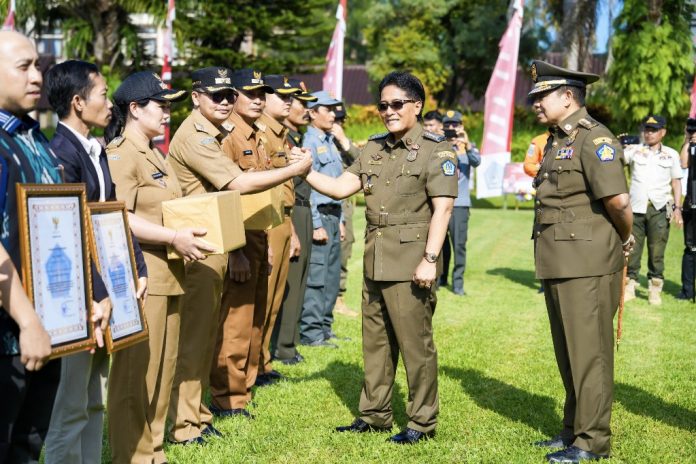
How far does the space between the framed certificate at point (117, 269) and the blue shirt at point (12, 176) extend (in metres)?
0.38

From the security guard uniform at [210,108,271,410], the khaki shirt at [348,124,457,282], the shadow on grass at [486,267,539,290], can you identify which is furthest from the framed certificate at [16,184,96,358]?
the shadow on grass at [486,267,539,290]

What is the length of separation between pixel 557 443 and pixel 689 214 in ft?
20.2

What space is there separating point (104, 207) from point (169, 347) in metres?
1.37

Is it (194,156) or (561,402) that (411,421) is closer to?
(561,402)

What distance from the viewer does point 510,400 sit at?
6.37 metres

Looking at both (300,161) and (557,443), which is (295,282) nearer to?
(300,161)

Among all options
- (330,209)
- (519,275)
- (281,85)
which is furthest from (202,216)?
(519,275)

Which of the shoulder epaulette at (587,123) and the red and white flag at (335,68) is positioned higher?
the red and white flag at (335,68)

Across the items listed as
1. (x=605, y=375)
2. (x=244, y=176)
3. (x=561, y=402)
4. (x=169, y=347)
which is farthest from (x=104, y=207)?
(x=561, y=402)

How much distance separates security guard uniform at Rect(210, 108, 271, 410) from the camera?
5.91 m

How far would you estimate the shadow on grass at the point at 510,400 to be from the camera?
19.2 feet

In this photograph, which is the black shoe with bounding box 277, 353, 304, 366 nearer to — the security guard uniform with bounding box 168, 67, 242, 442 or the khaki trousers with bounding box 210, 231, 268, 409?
the khaki trousers with bounding box 210, 231, 268, 409

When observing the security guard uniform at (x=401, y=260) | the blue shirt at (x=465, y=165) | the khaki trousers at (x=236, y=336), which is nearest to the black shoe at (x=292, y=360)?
the khaki trousers at (x=236, y=336)

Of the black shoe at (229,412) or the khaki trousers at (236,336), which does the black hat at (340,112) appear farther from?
the black shoe at (229,412)
